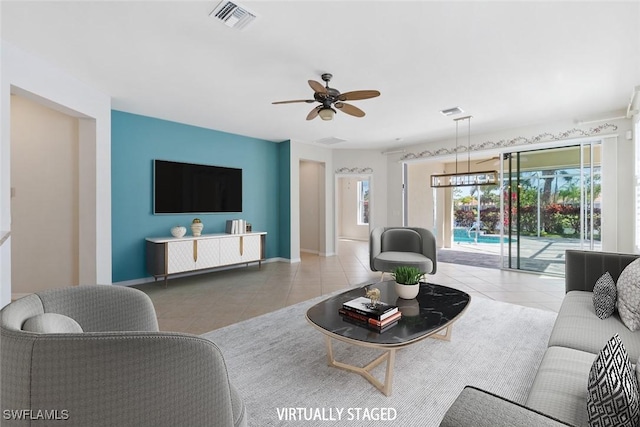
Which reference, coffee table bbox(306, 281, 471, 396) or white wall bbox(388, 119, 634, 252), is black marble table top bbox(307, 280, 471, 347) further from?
white wall bbox(388, 119, 634, 252)

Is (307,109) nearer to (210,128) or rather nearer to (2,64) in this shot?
(210,128)

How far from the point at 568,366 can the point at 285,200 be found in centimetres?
548

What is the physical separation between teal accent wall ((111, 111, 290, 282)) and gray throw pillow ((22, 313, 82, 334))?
3.80 m

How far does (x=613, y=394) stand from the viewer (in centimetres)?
90

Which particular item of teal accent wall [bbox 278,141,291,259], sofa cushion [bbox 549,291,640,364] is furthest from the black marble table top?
teal accent wall [bbox 278,141,291,259]

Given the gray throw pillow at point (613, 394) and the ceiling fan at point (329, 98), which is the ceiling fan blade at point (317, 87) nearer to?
the ceiling fan at point (329, 98)

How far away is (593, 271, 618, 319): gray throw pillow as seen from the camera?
1.97 meters

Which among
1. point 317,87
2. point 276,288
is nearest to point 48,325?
point 317,87

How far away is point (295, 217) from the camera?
645 centimetres

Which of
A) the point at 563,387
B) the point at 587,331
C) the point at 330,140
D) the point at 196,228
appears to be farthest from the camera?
the point at 330,140

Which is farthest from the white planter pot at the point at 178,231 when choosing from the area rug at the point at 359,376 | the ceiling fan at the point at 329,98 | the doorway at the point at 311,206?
the doorway at the point at 311,206

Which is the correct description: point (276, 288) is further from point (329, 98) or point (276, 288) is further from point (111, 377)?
point (111, 377)

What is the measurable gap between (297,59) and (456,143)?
4.39 meters

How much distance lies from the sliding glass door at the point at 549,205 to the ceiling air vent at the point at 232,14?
5236 millimetres
